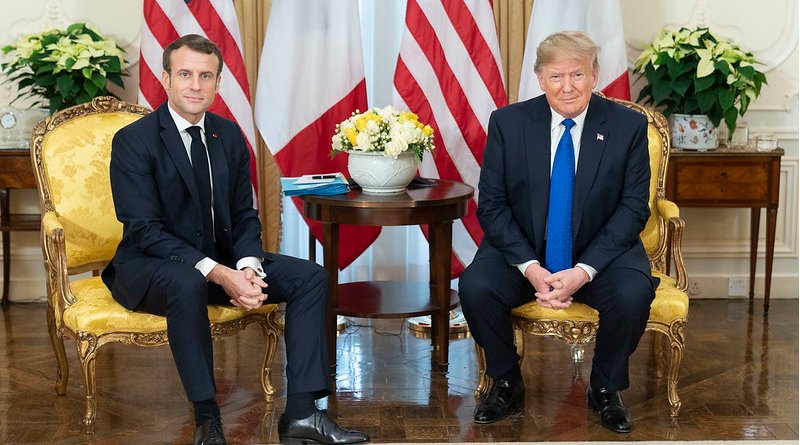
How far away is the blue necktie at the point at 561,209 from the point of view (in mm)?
3662

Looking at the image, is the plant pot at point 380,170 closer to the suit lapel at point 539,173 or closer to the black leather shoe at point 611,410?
the suit lapel at point 539,173

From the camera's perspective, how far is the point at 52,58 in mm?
4883

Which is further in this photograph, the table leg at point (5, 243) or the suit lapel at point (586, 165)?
the table leg at point (5, 243)

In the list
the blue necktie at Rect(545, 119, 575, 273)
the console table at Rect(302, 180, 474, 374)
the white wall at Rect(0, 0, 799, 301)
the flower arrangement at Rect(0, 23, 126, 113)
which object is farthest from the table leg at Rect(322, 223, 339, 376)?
the flower arrangement at Rect(0, 23, 126, 113)

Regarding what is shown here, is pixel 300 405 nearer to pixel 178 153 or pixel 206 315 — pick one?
pixel 206 315

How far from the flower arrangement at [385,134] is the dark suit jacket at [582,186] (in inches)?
15.9

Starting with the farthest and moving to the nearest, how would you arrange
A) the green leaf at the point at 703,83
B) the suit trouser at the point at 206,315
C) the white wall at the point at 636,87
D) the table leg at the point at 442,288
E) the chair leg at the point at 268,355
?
the white wall at the point at 636,87, the green leaf at the point at 703,83, the table leg at the point at 442,288, the chair leg at the point at 268,355, the suit trouser at the point at 206,315

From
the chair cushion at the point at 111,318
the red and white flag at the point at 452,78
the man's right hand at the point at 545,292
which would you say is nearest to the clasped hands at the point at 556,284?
the man's right hand at the point at 545,292

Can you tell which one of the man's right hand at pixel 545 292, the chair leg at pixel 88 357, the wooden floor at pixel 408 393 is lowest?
the wooden floor at pixel 408 393

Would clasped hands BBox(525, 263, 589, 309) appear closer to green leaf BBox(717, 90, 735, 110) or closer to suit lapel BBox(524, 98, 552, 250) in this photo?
suit lapel BBox(524, 98, 552, 250)

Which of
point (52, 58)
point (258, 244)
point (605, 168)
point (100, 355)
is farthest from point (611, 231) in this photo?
point (52, 58)

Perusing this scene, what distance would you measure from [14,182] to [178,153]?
1.92 meters

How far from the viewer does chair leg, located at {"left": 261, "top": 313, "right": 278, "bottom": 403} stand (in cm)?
381

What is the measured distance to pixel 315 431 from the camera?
338cm
